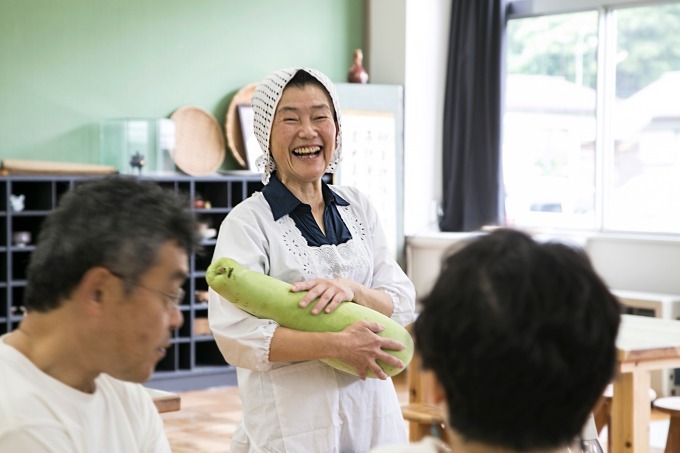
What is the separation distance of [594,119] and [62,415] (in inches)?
247

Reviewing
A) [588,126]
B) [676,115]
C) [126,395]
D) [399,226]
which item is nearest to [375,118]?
[399,226]

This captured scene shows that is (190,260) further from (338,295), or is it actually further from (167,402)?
(338,295)

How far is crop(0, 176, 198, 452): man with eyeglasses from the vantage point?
4.56 ft

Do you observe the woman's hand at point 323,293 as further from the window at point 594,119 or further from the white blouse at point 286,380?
the window at point 594,119

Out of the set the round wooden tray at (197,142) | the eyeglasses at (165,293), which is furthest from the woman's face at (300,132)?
the round wooden tray at (197,142)

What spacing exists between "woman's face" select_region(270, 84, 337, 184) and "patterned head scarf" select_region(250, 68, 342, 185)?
0.6 inches

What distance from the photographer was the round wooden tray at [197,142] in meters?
6.81

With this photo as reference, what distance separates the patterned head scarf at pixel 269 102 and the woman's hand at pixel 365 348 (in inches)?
19.1

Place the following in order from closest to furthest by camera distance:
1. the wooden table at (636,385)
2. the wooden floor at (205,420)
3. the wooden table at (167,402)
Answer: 1. the wooden table at (167,402)
2. the wooden table at (636,385)
3. the wooden floor at (205,420)

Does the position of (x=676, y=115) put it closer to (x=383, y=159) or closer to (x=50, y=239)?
(x=383, y=159)

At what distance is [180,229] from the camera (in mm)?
1474

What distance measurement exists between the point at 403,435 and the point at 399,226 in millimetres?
5079

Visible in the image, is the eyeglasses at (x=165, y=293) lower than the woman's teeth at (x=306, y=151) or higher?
lower

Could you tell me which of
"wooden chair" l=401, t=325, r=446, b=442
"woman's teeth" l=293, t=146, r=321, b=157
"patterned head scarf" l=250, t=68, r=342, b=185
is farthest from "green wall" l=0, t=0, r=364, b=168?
"woman's teeth" l=293, t=146, r=321, b=157
